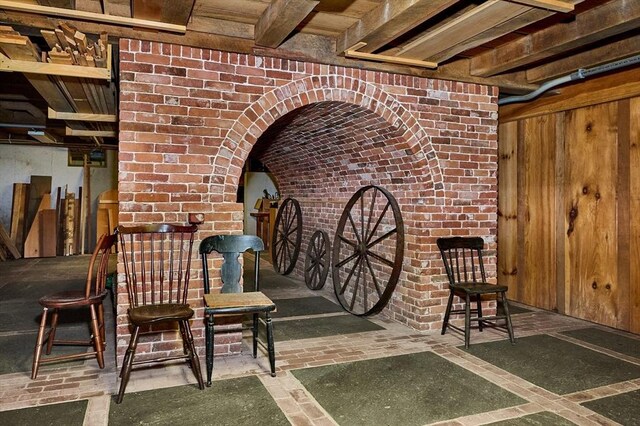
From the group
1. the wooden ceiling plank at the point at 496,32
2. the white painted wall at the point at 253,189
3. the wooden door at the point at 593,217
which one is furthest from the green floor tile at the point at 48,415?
the white painted wall at the point at 253,189

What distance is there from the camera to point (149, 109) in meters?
3.35

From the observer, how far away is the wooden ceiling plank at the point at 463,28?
298 cm

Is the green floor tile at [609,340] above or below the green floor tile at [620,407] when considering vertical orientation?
above

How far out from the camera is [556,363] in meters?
3.45

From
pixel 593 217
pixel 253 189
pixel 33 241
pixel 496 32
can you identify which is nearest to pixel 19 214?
pixel 33 241

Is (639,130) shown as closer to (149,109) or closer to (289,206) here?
(149,109)

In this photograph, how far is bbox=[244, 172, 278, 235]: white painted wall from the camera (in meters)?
12.3

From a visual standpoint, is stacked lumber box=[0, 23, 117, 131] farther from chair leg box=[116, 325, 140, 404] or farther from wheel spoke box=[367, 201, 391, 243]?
wheel spoke box=[367, 201, 391, 243]

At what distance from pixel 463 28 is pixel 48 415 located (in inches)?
143

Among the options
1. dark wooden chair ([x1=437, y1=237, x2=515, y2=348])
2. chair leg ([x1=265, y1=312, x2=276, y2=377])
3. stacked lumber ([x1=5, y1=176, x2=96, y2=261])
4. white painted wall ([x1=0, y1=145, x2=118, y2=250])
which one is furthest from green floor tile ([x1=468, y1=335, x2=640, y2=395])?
white painted wall ([x1=0, y1=145, x2=118, y2=250])

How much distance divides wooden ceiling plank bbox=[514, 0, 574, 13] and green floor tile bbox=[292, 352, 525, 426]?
241 centimetres

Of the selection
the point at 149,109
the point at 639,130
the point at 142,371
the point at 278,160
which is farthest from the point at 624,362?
the point at 278,160

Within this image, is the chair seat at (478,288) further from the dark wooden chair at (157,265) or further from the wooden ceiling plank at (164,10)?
the wooden ceiling plank at (164,10)

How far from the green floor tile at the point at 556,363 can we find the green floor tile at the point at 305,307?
70.3 inches
